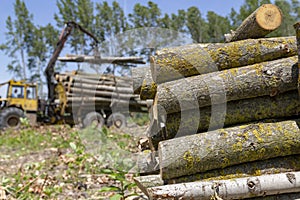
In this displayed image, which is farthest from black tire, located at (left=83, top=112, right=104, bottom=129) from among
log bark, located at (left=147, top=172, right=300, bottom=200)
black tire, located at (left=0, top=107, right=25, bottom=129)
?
log bark, located at (left=147, top=172, right=300, bottom=200)

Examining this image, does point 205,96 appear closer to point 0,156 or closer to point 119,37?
point 0,156

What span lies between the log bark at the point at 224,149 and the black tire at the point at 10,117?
12051 mm

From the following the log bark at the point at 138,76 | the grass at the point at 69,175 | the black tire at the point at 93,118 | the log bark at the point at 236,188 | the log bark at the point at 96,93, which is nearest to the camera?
the log bark at the point at 236,188

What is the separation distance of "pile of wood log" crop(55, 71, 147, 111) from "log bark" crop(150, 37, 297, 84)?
10.5 metres

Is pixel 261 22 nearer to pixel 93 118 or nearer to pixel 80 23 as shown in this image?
pixel 93 118

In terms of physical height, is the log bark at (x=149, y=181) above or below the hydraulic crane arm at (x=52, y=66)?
below

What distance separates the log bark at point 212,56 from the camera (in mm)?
2920

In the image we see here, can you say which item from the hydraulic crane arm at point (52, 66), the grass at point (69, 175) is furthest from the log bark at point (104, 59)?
the grass at point (69, 175)

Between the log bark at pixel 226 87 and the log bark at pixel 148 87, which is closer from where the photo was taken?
the log bark at pixel 226 87

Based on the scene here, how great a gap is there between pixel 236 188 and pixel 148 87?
107 cm

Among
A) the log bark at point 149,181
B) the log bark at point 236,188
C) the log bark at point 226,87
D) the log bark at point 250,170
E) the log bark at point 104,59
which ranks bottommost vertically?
the log bark at point 149,181

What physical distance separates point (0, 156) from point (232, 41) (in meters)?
5.50

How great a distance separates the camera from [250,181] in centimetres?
259

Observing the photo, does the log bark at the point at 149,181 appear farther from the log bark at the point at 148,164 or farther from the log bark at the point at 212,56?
the log bark at the point at 212,56
